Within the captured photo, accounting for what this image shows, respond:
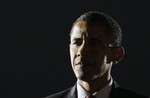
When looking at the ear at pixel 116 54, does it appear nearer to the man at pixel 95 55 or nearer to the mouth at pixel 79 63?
the man at pixel 95 55

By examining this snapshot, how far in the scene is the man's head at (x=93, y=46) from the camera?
1.43 meters

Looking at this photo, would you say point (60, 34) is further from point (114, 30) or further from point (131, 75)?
point (114, 30)

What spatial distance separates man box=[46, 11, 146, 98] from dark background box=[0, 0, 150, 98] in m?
1.03

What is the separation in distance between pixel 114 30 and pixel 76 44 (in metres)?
0.18

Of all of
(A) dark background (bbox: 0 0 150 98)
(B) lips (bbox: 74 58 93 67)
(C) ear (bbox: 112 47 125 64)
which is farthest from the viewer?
(A) dark background (bbox: 0 0 150 98)

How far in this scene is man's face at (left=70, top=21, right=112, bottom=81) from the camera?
143 cm

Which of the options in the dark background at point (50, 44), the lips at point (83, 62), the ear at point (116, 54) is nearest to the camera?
the lips at point (83, 62)

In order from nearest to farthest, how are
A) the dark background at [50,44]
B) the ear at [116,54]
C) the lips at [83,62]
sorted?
the lips at [83,62] → the ear at [116,54] → the dark background at [50,44]

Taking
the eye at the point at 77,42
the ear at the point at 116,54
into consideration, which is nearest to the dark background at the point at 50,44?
the ear at the point at 116,54

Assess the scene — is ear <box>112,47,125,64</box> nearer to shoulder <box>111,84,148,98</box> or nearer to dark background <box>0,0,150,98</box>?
shoulder <box>111,84,148,98</box>

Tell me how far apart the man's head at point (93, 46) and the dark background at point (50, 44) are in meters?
1.04

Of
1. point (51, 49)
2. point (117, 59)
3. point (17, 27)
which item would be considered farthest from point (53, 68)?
point (117, 59)

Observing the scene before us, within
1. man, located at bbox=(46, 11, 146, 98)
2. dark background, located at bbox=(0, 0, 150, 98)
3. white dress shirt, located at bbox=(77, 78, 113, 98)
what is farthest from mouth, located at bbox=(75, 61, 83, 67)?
dark background, located at bbox=(0, 0, 150, 98)

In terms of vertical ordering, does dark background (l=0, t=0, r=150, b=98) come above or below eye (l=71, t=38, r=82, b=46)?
below
